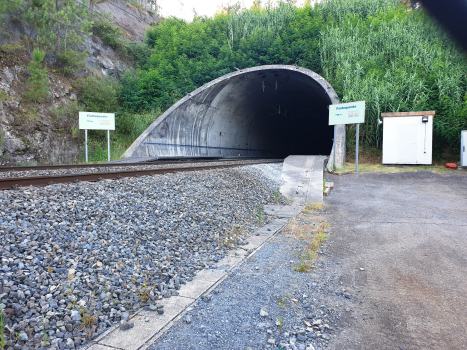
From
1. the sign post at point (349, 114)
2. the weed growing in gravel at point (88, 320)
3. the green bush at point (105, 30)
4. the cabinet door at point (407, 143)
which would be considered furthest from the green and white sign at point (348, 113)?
the green bush at point (105, 30)

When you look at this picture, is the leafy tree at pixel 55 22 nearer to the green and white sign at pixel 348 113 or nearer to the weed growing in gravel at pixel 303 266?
the green and white sign at pixel 348 113

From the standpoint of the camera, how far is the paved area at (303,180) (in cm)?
902

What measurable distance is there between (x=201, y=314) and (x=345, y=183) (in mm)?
9130

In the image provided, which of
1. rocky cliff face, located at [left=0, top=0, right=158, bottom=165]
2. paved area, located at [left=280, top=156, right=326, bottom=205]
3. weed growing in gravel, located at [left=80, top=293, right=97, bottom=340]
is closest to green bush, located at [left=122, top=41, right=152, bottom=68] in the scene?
rocky cliff face, located at [left=0, top=0, right=158, bottom=165]

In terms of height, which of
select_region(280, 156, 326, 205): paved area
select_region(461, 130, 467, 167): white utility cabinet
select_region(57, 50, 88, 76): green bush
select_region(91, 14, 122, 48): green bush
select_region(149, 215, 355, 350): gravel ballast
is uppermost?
select_region(91, 14, 122, 48): green bush

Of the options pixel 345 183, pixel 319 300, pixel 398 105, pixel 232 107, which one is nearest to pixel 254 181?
pixel 345 183

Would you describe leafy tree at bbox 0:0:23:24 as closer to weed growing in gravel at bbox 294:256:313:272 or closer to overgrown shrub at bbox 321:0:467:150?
overgrown shrub at bbox 321:0:467:150

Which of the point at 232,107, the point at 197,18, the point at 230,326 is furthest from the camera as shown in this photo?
the point at 197,18

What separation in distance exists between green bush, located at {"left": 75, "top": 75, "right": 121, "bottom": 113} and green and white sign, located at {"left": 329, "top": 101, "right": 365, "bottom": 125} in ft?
47.5

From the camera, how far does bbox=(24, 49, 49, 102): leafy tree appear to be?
17.0 meters

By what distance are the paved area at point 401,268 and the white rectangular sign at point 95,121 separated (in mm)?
12308

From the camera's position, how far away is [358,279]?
3.82 meters

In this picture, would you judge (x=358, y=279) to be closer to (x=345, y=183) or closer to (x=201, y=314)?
(x=201, y=314)

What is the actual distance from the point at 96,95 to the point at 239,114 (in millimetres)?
10109
